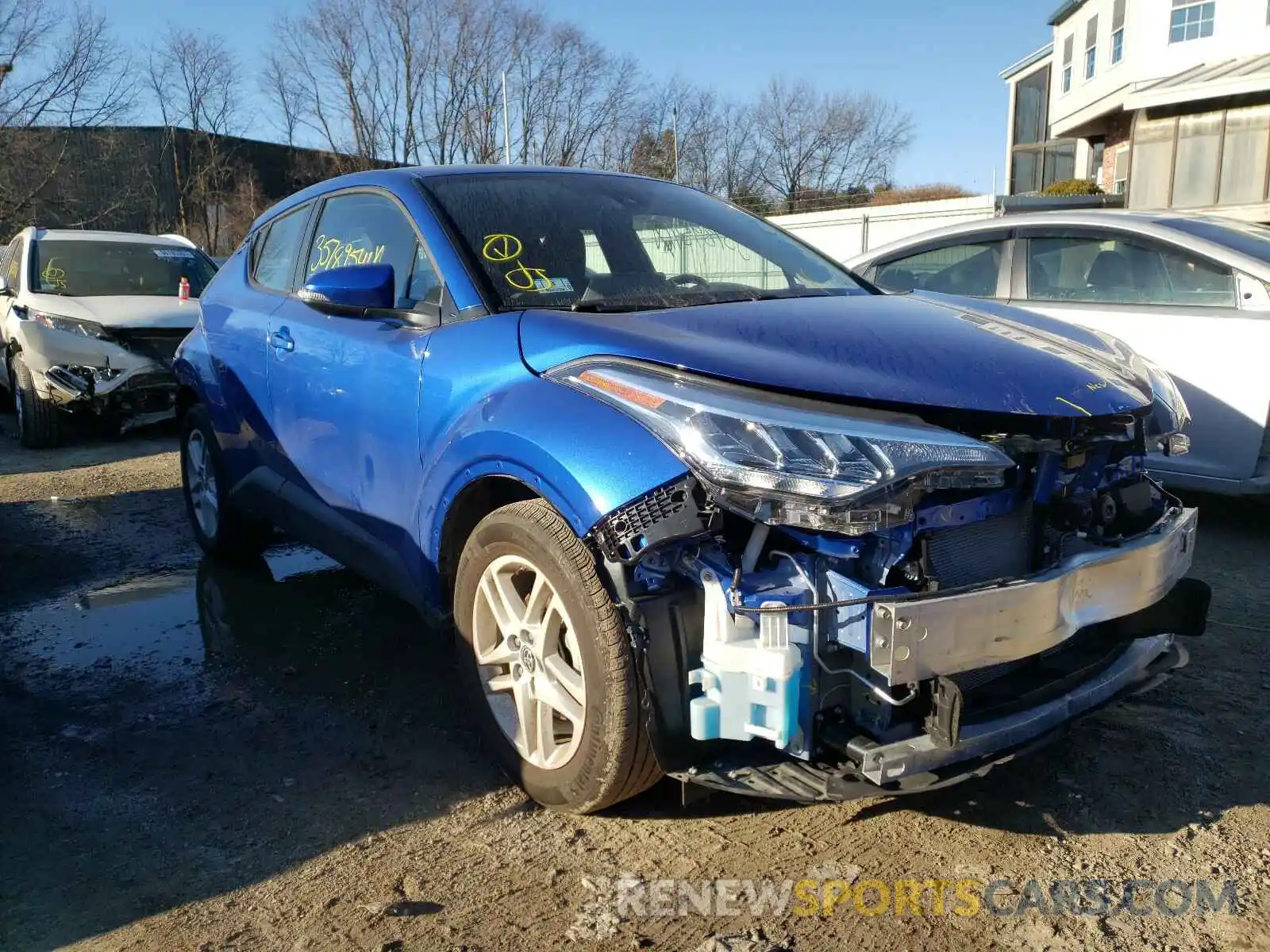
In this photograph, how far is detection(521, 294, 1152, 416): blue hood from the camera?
2.41m

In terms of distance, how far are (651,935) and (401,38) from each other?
1534 inches

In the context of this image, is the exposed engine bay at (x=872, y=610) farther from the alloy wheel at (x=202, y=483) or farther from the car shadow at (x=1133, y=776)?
the alloy wheel at (x=202, y=483)

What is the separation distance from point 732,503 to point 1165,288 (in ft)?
14.1

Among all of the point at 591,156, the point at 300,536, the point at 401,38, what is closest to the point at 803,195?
the point at 591,156

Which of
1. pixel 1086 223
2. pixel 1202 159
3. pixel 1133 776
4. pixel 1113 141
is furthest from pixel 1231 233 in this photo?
pixel 1113 141

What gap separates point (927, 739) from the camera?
7.43ft

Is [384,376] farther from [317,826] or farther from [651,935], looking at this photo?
[651,935]

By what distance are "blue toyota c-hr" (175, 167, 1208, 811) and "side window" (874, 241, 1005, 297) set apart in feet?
9.19

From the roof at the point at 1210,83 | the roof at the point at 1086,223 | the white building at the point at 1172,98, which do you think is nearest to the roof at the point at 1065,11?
the white building at the point at 1172,98

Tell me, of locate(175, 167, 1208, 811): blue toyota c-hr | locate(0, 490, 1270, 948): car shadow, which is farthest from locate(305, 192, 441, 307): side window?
locate(0, 490, 1270, 948): car shadow

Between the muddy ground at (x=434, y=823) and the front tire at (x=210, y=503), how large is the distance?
3.14ft

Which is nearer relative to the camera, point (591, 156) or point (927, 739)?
point (927, 739)

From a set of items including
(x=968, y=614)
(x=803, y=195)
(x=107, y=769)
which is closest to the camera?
(x=968, y=614)

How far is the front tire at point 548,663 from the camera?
2.40m
